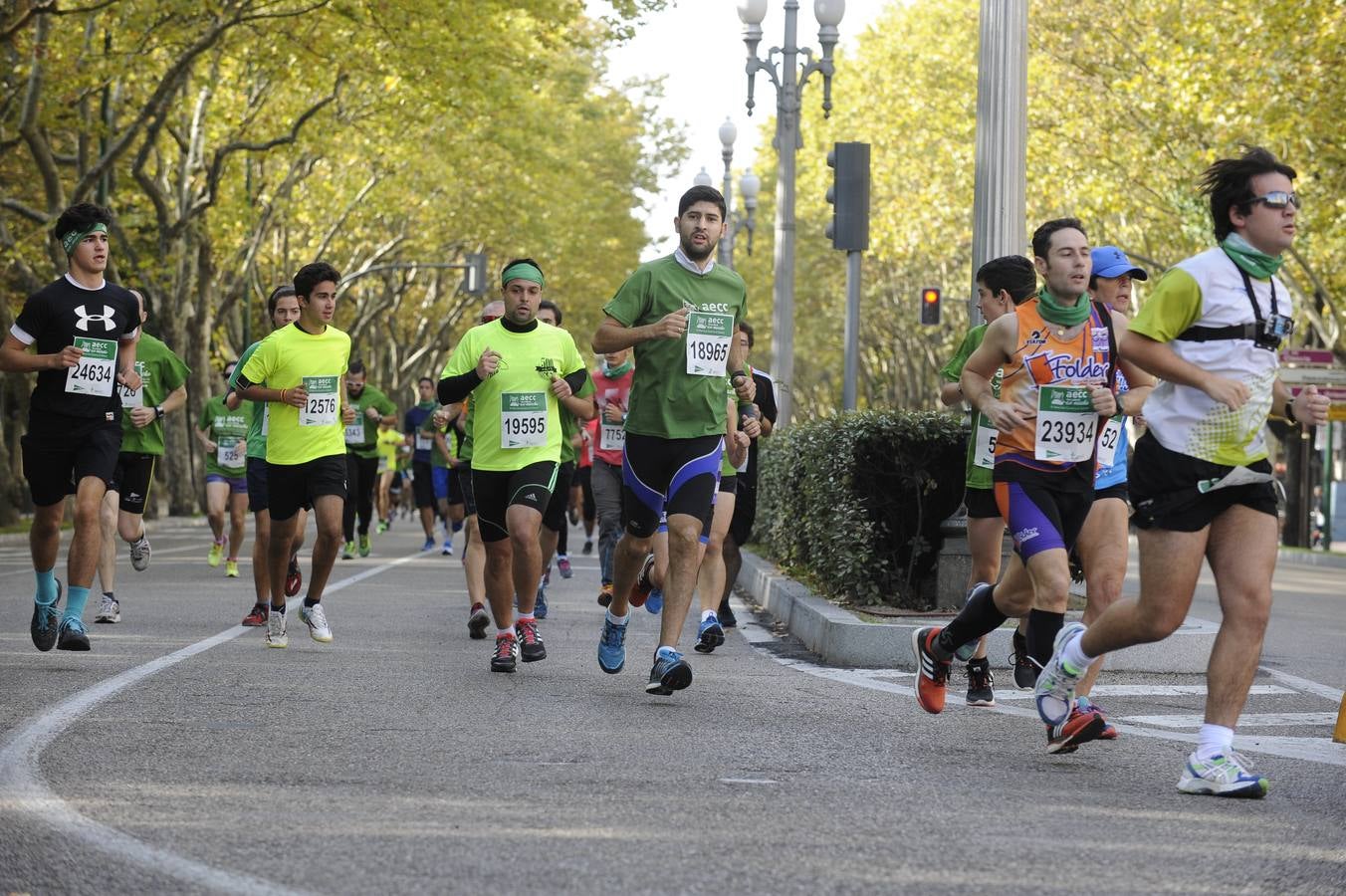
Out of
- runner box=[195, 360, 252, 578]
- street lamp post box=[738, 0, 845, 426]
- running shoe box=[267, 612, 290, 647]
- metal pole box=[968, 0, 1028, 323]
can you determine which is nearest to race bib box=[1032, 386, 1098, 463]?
running shoe box=[267, 612, 290, 647]

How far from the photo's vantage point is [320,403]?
1084 cm

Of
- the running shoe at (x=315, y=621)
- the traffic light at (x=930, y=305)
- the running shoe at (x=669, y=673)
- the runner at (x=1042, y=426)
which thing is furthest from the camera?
the traffic light at (x=930, y=305)

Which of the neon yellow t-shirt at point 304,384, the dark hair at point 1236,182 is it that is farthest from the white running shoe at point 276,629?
the dark hair at point 1236,182

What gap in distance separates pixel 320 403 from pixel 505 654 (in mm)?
1866

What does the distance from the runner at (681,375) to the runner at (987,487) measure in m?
1.03

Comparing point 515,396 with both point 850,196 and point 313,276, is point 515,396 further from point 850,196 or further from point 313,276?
point 850,196

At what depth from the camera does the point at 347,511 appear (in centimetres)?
1947

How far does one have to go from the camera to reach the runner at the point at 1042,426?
Result: 7738 mm

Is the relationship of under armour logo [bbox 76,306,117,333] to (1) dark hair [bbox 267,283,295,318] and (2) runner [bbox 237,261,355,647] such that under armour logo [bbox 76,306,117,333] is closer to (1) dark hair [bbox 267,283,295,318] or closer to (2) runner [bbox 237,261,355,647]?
(2) runner [bbox 237,261,355,647]

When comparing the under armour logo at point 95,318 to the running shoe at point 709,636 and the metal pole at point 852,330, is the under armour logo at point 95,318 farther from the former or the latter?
the metal pole at point 852,330

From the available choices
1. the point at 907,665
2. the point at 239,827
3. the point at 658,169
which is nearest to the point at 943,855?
the point at 239,827

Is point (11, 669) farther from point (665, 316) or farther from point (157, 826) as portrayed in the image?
point (157, 826)

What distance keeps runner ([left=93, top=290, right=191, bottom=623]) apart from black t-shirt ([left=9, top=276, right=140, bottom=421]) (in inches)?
70.7

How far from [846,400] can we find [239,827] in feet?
47.6
